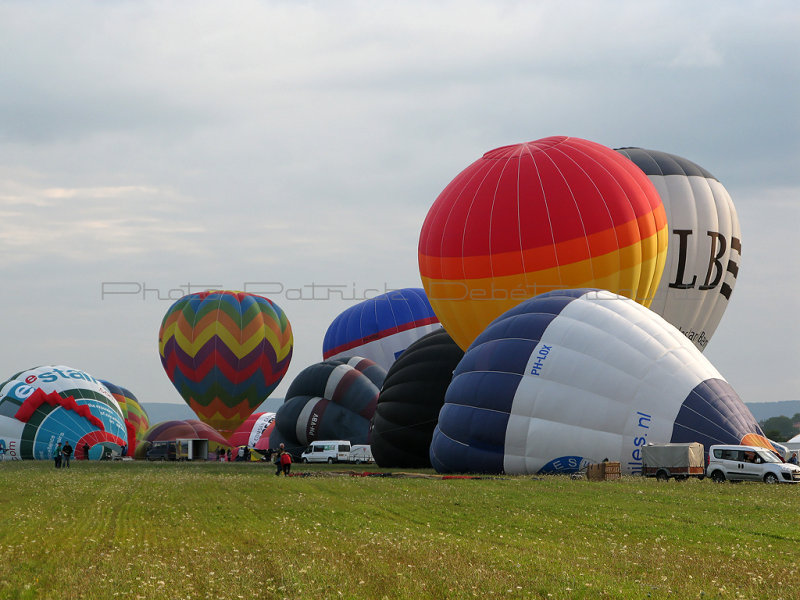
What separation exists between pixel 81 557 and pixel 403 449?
19760mm

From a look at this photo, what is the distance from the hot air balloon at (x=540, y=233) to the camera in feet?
93.7

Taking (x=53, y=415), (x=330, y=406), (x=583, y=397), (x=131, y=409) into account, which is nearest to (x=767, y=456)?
(x=583, y=397)

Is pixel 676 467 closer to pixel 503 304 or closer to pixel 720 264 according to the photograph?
pixel 503 304

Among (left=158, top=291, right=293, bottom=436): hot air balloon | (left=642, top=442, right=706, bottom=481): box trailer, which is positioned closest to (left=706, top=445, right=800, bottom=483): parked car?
(left=642, top=442, right=706, bottom=481): box trailer

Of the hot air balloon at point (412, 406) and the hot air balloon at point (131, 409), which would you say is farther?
the hot air balloon at point (131, 409)

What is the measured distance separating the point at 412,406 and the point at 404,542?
1818cm

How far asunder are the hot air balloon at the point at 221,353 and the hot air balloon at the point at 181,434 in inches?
91.8

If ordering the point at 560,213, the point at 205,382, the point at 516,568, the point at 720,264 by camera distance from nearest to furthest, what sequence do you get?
the point at 516,568 < the point at 560,213 < the point at 720,264 < the point at 205,382

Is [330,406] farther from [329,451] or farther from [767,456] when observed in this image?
[767,456]

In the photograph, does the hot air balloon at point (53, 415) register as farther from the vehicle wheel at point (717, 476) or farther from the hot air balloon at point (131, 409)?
the vehicle wheel at point (717, 476)

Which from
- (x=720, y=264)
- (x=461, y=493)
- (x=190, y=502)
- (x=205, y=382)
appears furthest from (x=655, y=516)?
(x=205, y=382)

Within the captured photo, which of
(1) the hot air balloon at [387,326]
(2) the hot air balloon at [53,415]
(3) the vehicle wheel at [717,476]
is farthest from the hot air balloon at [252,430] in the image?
(3) the vehicle wheel at [717,476]

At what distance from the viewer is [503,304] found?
1157 inches

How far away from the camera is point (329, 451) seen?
1521 inches
